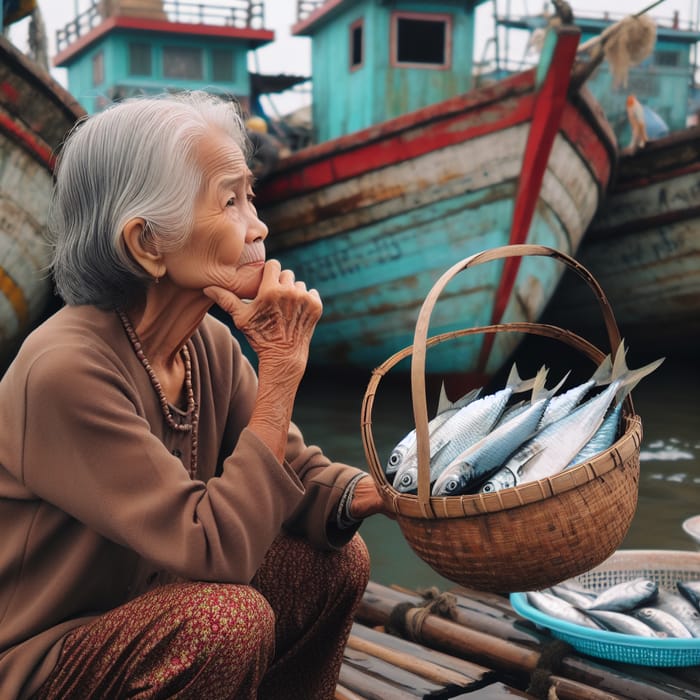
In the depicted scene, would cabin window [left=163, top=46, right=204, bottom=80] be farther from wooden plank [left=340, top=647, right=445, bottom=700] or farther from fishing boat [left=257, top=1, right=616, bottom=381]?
wooden plank [left=340, top=647, right=445, bottom=700]

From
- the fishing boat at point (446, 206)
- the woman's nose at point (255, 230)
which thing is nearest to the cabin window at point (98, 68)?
the fishing boat at point (446, 206)

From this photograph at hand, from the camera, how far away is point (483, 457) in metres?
1.89

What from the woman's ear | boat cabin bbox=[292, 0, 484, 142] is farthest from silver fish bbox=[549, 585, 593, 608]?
boat cabin bbox=[292, 0, 484, 142]

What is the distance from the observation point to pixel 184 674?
153cm

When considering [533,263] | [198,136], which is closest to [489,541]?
[198,136]

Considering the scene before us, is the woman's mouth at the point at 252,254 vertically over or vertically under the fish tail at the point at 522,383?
over

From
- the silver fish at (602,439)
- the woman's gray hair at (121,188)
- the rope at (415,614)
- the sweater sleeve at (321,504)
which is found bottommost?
the rope at (415,614)

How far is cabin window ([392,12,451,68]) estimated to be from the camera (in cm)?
1013

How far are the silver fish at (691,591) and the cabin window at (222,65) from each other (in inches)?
436

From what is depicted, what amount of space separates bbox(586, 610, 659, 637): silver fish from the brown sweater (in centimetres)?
115

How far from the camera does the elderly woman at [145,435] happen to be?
5.05 ft

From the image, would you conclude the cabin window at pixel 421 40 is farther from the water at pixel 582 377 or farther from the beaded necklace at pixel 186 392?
the beaded necklace at pixel 186 392

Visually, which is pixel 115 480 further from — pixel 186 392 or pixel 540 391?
pixel 540 391

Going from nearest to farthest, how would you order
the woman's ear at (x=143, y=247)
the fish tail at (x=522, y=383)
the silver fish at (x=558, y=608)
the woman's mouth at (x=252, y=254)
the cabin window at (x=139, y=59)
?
the woman's ear at (x=143, y=247)
the woman's mouth at (x=252, y=254)
the fish tail at (x=522, y=383)
the silver fish at (x=558, y=608)
the cabin window at (x=139, y=59)
